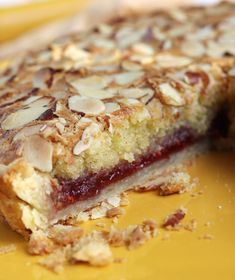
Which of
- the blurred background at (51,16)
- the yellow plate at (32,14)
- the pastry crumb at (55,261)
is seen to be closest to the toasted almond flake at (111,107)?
the pastry crumb at (55,261)

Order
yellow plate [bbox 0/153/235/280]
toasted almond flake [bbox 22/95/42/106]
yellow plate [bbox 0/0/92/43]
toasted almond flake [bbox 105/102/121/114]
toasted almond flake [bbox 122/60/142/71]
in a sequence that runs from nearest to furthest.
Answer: yellow plate [bbox 0/153/235/280]
toasted almond flake [bbox 105/102/121/114]
toasted almond flake [bbox 22/95/42/106]
toasted almond flake [bbox 122/60/142/71]
yellow plate [bbox 0/0/92/43]

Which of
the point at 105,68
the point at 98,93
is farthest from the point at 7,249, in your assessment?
the point at 105,68

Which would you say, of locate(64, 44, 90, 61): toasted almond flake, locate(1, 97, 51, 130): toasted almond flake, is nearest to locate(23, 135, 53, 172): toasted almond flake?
locate(1, 97, 51, 130): toasted almond flake

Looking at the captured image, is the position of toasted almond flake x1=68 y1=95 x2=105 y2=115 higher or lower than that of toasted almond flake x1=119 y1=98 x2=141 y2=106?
higher

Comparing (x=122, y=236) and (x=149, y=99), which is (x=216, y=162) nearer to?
(x=149, y=99)

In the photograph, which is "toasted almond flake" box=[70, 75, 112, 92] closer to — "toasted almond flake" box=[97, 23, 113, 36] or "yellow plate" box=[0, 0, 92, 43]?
"toasted almond flake" box=[97, 23, 113, 36]

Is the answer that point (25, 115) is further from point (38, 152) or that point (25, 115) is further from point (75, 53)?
point (75, 53)

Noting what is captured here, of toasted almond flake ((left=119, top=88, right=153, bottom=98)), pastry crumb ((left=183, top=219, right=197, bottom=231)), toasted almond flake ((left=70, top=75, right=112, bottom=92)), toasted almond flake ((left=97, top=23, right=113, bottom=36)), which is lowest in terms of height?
pastry crumb ((left=183, top=219, right=197, bottom=231))

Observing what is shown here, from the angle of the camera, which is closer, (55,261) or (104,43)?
(55,261)
